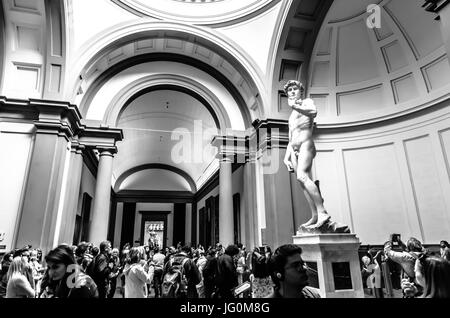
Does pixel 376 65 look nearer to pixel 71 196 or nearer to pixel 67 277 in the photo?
pixel 67 277

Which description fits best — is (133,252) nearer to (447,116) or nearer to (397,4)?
(447,116)

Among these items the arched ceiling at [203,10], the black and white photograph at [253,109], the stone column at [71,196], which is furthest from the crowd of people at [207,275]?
the arched ceiling at [203,10]

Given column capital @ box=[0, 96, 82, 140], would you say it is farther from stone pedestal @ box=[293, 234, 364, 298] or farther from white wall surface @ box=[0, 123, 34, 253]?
stone pedestal @ box=[293, 234, 364, 298]

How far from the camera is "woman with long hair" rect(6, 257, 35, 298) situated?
2192 millimetres

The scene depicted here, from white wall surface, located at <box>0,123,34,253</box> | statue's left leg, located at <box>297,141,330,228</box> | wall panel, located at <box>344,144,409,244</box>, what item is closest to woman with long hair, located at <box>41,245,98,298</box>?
statue's left leg, located at <box>297,141,330,228</box>

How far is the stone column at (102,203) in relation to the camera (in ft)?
23.8

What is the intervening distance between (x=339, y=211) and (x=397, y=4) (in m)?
5.73

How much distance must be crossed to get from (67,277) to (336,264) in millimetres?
3299

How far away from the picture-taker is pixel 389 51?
7.53m

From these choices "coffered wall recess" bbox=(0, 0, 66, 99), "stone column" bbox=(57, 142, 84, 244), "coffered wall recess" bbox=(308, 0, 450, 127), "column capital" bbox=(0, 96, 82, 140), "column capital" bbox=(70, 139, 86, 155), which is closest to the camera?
"column capital" bbox=(0, 96, 82, 140)

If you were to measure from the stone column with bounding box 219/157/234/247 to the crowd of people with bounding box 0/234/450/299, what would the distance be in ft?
7.32

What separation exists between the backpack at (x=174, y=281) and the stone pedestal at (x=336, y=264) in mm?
1786

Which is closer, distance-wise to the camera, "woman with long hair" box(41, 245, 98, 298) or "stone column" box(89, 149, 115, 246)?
"woman with long hair" box(41, 245, 98, 298)

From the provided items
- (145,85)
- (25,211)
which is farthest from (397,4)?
(25,211)
